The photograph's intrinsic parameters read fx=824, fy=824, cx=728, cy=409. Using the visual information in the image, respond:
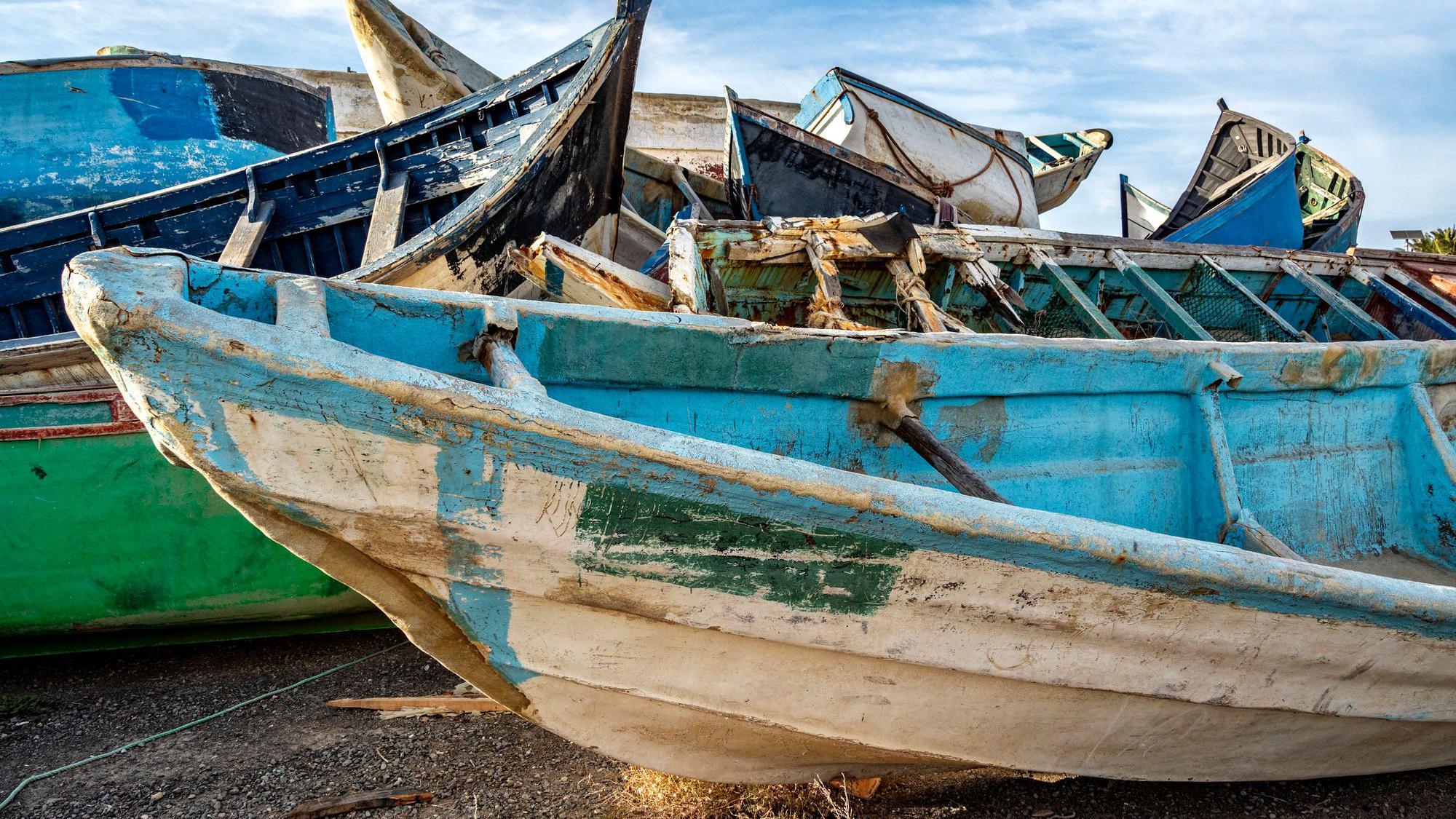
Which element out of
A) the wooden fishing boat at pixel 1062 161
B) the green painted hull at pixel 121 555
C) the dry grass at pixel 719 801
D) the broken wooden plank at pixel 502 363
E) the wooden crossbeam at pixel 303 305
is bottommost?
the dry grass at pixel 719 801

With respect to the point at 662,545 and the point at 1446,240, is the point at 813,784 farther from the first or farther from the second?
the point at 1446,240

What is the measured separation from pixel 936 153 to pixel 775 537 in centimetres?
694

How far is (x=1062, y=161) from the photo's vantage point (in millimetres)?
12016

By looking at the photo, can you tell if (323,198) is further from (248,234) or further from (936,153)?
(936,153)

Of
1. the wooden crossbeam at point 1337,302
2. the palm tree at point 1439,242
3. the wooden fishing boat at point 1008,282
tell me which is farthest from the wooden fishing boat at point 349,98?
the palm tree at point 1439,242

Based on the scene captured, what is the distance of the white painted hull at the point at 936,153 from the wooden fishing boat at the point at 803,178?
3.24 ft

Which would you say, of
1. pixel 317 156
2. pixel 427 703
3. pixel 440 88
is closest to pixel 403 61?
pixel 440 88

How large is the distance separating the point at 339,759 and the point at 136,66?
22.5 feet

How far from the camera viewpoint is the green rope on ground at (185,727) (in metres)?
2.60

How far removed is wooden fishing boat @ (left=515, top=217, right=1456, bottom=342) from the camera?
3.75 metres

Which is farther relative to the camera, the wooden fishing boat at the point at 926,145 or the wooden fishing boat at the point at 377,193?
the wooden fishing boat at the point at 926,145

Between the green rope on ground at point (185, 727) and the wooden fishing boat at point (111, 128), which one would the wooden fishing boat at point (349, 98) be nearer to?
the wooden fishing boat at point (111, 128)

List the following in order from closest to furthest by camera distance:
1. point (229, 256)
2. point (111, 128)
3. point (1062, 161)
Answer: point (229, 256)
point (111, 128)
point (1062, 161)

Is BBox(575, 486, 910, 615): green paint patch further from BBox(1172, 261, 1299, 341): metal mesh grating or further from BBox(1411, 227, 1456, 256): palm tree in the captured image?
BBox(1411, 227, 1456, 256): palm tree
